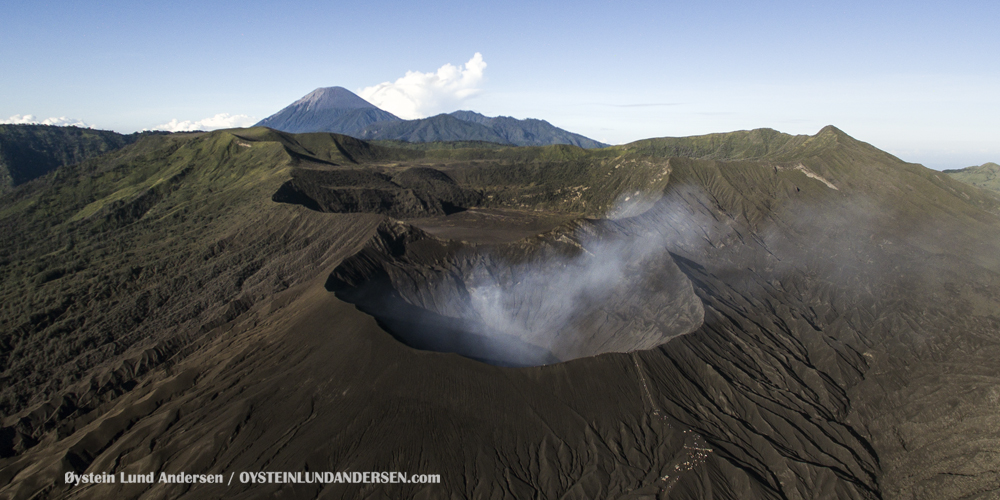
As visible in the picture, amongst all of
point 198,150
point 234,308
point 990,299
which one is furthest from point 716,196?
point 198,150

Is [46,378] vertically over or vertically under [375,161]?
under

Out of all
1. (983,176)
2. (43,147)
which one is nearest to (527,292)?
(983,176)

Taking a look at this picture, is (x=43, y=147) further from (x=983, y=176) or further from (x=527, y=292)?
(x=983, y=176)

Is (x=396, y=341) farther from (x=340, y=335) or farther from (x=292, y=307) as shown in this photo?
(x=292, y=307)

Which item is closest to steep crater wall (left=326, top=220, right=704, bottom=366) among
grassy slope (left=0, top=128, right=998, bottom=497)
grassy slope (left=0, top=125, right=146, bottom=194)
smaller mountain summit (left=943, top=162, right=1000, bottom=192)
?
grassy slope (left=0, top=128, right=998, bottom=497)

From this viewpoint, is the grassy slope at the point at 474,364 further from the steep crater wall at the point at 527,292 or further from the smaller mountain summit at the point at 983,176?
the smaller mountain summit at the point at 983,176

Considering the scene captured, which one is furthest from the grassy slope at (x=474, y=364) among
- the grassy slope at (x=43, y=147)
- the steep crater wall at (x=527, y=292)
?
the grassy slope at (x=43, y=147)

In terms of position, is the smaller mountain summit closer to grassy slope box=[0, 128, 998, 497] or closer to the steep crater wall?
grassy slope box=[0, 128, 998, 497]
